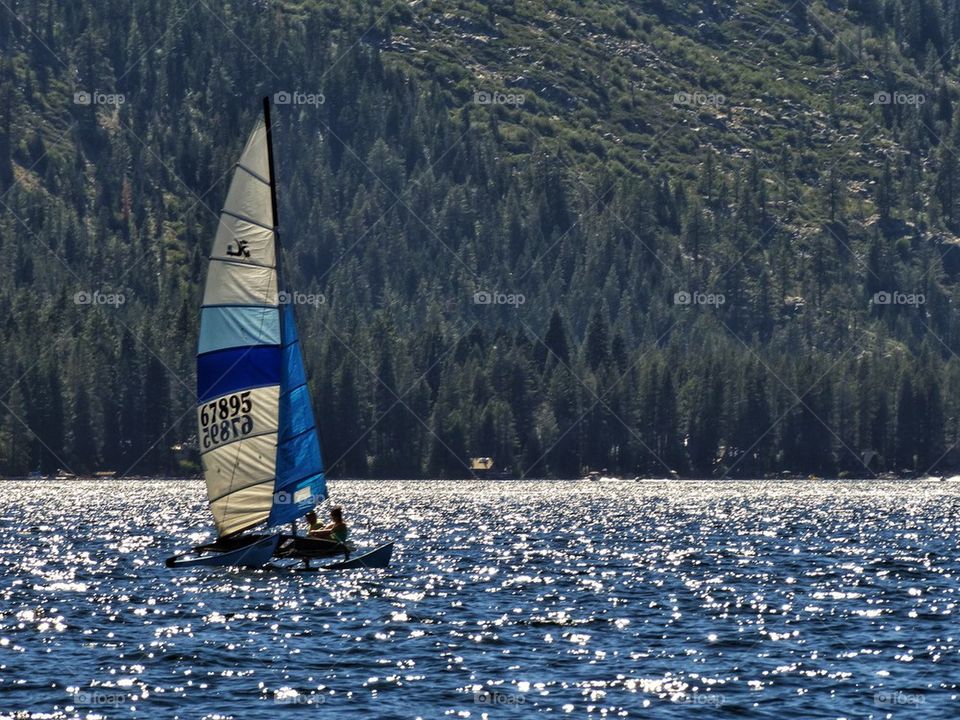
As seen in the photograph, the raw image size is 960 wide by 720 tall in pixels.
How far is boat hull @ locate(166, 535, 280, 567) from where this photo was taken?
66.4 m

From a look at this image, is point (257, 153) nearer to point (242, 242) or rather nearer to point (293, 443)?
point (242, 242)

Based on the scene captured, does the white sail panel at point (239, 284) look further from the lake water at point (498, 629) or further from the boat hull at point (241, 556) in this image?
the lake water at point (498, 629)

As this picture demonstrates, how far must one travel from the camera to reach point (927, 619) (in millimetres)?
55844

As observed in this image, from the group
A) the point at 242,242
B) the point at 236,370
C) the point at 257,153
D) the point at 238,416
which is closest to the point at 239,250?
the point at 242,242

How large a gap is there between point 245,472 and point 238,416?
82.8 inches

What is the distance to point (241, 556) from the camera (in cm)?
6675

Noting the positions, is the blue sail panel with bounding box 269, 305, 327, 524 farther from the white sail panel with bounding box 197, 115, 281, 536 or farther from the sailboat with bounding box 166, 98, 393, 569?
the white sail panel with bounding box 197, 115, 281, 536

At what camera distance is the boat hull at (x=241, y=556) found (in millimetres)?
66375

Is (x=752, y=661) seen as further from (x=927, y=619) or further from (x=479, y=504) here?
(x=479, y=504)

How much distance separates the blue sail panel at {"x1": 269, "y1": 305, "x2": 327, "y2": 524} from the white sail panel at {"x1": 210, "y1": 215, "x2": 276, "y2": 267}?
2354mm

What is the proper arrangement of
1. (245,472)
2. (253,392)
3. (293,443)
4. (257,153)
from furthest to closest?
(293,443) < (245,472) < (253,392) < (257,153)

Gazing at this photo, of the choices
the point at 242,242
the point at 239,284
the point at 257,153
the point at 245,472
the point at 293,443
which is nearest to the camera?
the point at 257,153

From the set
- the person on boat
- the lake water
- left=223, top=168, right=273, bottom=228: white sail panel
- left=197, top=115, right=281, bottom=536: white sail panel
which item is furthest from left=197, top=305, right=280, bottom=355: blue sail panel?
the lake water

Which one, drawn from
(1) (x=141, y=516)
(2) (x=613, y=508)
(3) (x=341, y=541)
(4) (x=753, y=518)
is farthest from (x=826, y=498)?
(3) (x=341, y=541)
